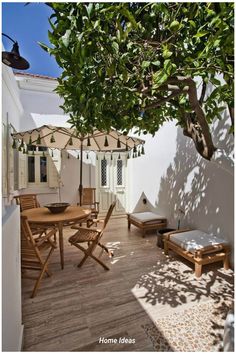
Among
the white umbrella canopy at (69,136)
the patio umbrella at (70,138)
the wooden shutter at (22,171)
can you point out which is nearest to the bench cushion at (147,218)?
the patio umbrella at (70,138)

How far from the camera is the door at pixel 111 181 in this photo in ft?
22.6

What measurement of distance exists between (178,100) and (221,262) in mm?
2845

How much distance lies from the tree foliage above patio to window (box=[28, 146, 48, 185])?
177 inches

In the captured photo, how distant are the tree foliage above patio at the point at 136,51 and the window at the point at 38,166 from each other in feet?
14.8

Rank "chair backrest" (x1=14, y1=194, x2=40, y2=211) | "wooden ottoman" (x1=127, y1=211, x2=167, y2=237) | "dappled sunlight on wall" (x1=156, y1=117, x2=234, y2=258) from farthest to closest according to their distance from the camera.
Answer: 1. "chair backrest" (x1=14, y1=194, x2=40, y2=211)
2. "wooden ottoman" (x1=127, y1=211, x2=167, y2=237)
3. "dappled sunlight on wall" (x1=156, y1=117, x2=234, y2=258)

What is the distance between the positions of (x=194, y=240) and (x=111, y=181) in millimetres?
4225

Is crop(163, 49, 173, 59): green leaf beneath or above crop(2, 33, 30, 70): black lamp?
beneath

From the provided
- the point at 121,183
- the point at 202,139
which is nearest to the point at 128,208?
the point at 121,183

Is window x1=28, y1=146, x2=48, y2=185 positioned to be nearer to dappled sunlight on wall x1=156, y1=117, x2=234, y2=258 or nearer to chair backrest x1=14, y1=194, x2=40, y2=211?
chair backrest x1=14, y1=194, x2=40, y2=211

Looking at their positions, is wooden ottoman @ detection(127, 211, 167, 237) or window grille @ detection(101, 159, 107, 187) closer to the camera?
wooden ottoman @ detection(127, 211, 167, 237)

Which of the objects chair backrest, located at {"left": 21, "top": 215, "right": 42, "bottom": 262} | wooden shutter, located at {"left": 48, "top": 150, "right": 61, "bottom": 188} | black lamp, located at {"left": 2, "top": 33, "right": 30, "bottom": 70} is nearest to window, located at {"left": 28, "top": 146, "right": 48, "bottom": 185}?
wooden shutter, located at {"left": 48, "top": 150, "right": 61, "bottom": 188}

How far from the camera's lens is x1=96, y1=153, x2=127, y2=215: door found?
6.89 m

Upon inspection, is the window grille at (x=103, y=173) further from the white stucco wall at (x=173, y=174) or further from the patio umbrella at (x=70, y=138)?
the patio umbrella at (x=70, y=138)

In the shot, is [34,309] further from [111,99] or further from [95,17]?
[95,17]
